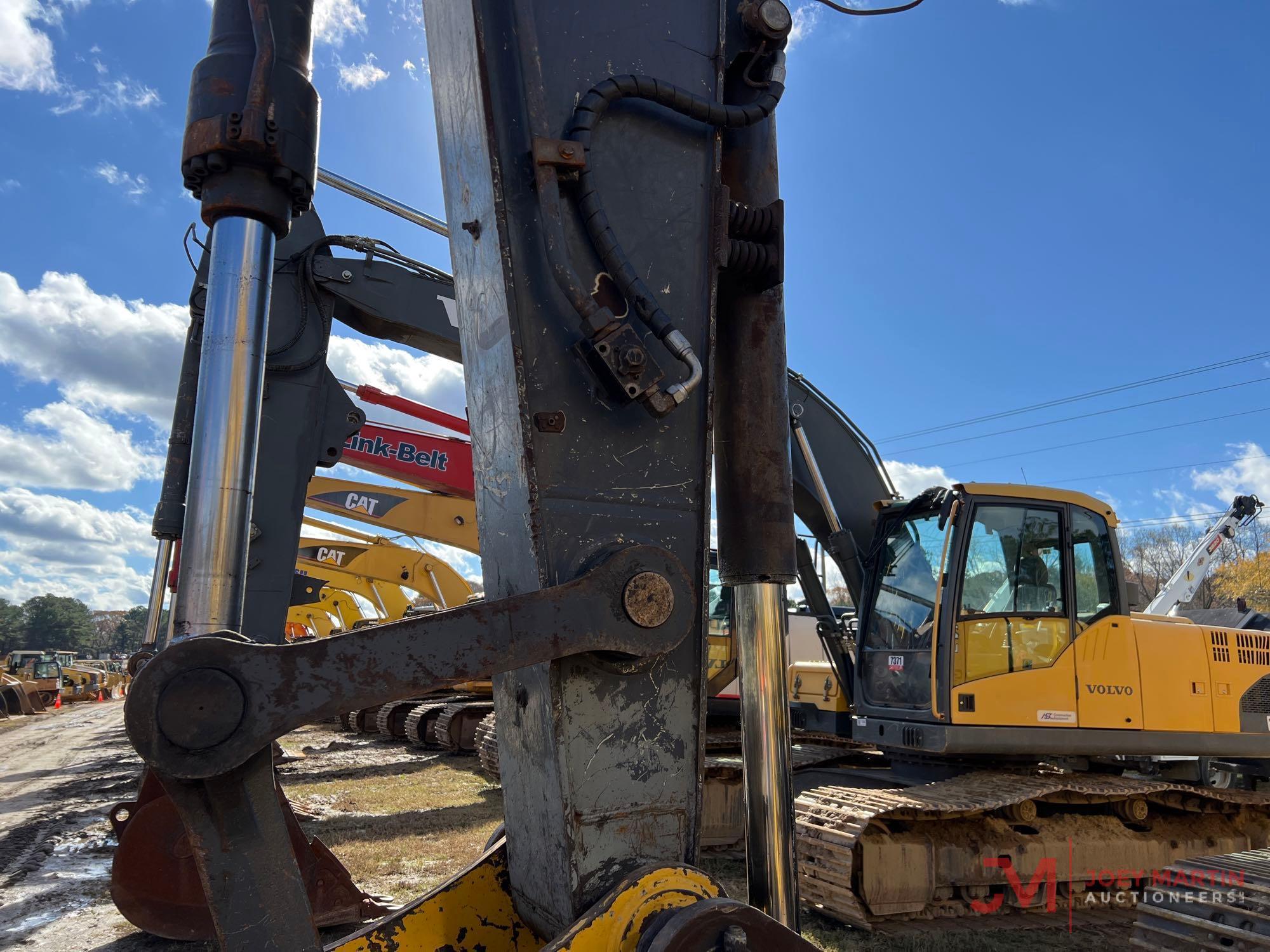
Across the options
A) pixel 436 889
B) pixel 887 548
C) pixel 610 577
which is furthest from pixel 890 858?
→ pixel 610 577

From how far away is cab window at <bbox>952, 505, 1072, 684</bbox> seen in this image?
239 inches

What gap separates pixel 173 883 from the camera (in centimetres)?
487

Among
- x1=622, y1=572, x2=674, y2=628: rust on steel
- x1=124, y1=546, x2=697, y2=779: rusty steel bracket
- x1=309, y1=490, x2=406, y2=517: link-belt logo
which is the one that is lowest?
x1=124, y1=546, x2=697, y2=779: rusty steel bracket

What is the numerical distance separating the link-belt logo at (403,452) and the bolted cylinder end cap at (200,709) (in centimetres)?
1096

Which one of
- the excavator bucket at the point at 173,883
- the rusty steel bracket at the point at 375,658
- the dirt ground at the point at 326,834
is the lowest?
the dirt ground at the point at 326,834

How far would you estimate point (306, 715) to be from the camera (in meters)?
1.47

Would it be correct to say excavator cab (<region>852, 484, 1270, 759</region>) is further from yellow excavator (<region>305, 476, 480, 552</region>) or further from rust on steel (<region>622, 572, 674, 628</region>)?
yellow excavator (<region>305, 476, 480, 552</region>)

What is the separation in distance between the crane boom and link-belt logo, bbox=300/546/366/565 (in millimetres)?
13818

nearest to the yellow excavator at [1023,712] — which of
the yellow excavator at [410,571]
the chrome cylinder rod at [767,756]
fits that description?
the chrome cylinder rod at [767,756]

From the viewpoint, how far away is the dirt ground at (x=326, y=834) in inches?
205

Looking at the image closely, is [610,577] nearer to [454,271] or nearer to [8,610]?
[454,271]

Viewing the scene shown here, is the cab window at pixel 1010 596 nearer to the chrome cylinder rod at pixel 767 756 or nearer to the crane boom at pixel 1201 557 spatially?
the chrome cylinder rod at pixel 767 756

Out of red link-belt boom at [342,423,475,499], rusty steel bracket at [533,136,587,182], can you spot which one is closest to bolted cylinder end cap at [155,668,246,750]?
rusty steel bracket at [533,136,587,182]

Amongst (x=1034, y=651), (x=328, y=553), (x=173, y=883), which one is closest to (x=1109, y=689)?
(x=1034, y=651)
